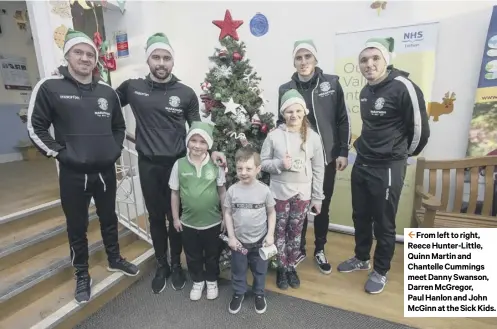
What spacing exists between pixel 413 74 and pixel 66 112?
266 cm

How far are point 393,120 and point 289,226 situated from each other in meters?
0.97

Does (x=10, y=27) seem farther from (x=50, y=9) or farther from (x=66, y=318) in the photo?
(x=66, y=318)

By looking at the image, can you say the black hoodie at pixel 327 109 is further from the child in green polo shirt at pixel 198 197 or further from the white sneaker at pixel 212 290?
the white sneaker at pixel 212 290

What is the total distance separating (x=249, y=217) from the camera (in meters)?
1.82

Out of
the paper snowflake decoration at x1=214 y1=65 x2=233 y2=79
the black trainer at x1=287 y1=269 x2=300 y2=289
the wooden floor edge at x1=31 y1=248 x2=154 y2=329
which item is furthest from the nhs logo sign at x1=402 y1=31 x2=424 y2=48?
the wooden floor edge at x1=31 y1=248 x2=154 y2=329

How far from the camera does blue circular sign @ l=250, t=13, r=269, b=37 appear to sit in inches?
122

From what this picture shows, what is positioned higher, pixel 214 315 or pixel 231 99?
pixel 231 99

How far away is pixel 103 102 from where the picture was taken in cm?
180

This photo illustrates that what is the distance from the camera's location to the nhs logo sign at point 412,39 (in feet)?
8.19

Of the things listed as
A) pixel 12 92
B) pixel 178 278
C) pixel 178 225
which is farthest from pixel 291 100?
pixel 12 92

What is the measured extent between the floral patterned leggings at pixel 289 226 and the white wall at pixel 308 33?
1548 millimetres

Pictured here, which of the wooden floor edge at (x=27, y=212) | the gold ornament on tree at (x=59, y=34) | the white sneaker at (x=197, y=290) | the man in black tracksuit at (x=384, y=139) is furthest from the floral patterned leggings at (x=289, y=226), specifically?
the gold ornament on tree at (x=59, y=34)

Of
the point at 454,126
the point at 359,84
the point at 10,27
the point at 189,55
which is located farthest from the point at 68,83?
the point at 10,27

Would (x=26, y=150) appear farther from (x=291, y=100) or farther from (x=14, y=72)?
(x=291, y=100)
